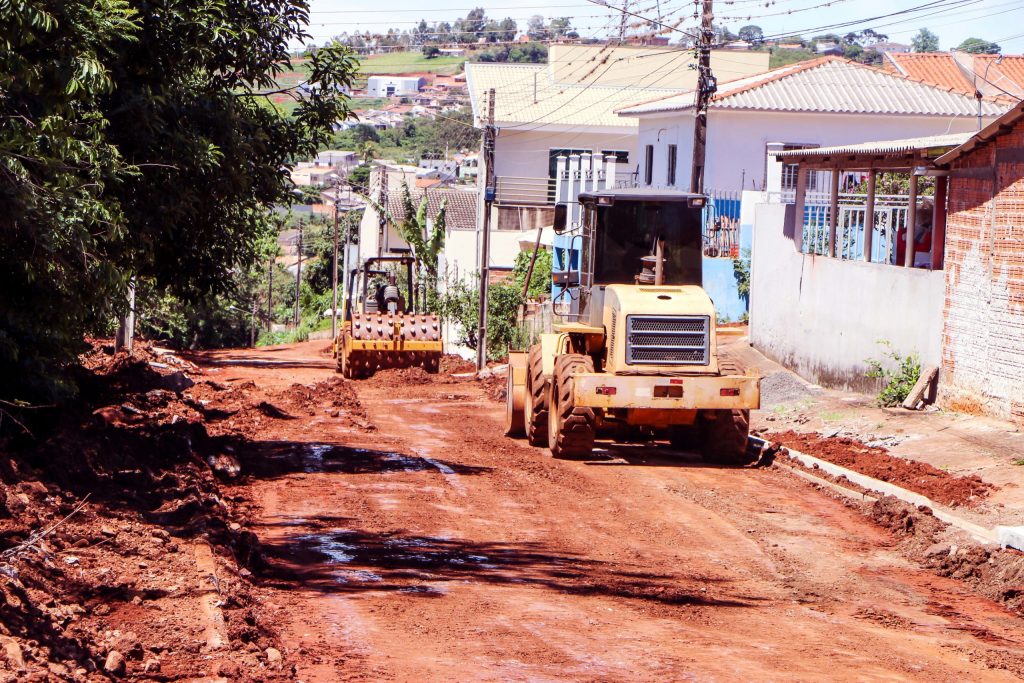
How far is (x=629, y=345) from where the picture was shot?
14.8 meters

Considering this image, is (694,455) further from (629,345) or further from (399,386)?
(399,386)

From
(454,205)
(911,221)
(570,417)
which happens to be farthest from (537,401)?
(454,205)

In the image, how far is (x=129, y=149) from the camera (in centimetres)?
1352

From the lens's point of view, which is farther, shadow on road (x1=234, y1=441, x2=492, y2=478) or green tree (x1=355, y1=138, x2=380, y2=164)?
green tree (x1=355, y1=138, x2=380, y2=164)

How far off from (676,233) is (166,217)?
252 inches

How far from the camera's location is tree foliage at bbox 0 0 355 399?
10.2 metres

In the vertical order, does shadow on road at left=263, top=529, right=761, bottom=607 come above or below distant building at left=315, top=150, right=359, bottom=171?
below

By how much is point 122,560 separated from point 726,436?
879cm

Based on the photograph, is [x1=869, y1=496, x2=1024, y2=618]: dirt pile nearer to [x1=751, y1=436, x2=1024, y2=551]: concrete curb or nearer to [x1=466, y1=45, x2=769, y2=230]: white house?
[x1=751, y1=436, x2=1024, y2=551]: concrete curb

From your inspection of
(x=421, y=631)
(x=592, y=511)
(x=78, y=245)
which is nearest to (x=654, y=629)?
(x=421, y=631)

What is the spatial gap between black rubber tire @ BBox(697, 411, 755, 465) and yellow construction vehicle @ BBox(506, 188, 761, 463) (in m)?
0.01

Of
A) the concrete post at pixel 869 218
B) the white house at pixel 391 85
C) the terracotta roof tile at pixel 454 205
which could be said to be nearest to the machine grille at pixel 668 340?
the concrete post at pixel 869 218

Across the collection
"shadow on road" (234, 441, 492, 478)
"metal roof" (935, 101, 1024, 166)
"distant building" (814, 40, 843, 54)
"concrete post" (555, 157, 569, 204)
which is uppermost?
"distant building" (814, 40, 843, 54)

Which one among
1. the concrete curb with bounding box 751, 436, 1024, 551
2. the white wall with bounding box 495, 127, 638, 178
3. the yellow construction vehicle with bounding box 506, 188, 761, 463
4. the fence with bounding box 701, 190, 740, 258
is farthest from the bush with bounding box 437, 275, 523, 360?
the concrete curb with bounding box 751, 436, 1024, 551
